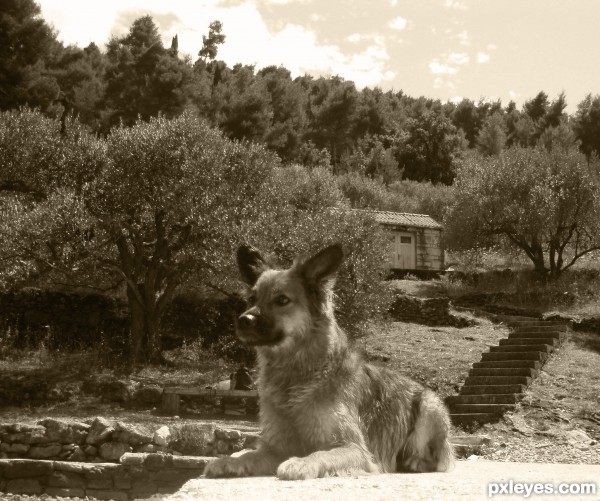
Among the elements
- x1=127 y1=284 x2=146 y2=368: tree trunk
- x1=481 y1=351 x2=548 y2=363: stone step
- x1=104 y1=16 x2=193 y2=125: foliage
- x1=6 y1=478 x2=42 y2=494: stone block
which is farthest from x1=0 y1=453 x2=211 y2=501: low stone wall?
x1=104 y1=16 x2=193 y2=125: foliage

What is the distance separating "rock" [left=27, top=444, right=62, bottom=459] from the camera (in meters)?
17.4

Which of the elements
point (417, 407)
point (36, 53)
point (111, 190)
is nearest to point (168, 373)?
point (111, 190)

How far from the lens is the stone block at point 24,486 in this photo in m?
16.4

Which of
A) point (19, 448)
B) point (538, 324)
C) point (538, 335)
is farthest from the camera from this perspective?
point (538, 324)

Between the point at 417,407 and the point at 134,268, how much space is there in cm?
2756

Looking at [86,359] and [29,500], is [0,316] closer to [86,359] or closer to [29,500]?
[86,359]

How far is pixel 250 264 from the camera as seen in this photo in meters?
7.67

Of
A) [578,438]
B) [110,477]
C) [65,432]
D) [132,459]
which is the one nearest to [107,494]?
[110,477]

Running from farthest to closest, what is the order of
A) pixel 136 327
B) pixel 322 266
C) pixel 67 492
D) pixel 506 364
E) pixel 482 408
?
pixel 136 327
pixel 506 364
pixel 482 408
pixel 67 492
pixel 322 266

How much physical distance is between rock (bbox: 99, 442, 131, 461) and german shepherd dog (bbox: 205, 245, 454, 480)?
1066 cm

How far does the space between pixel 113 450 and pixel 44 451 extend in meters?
1.51

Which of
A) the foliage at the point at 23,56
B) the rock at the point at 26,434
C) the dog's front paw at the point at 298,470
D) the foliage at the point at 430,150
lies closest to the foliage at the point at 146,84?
the foliage at the point at 23,56

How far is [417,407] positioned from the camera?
297 inches

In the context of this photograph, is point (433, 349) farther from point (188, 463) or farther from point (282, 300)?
point (282, 300)
